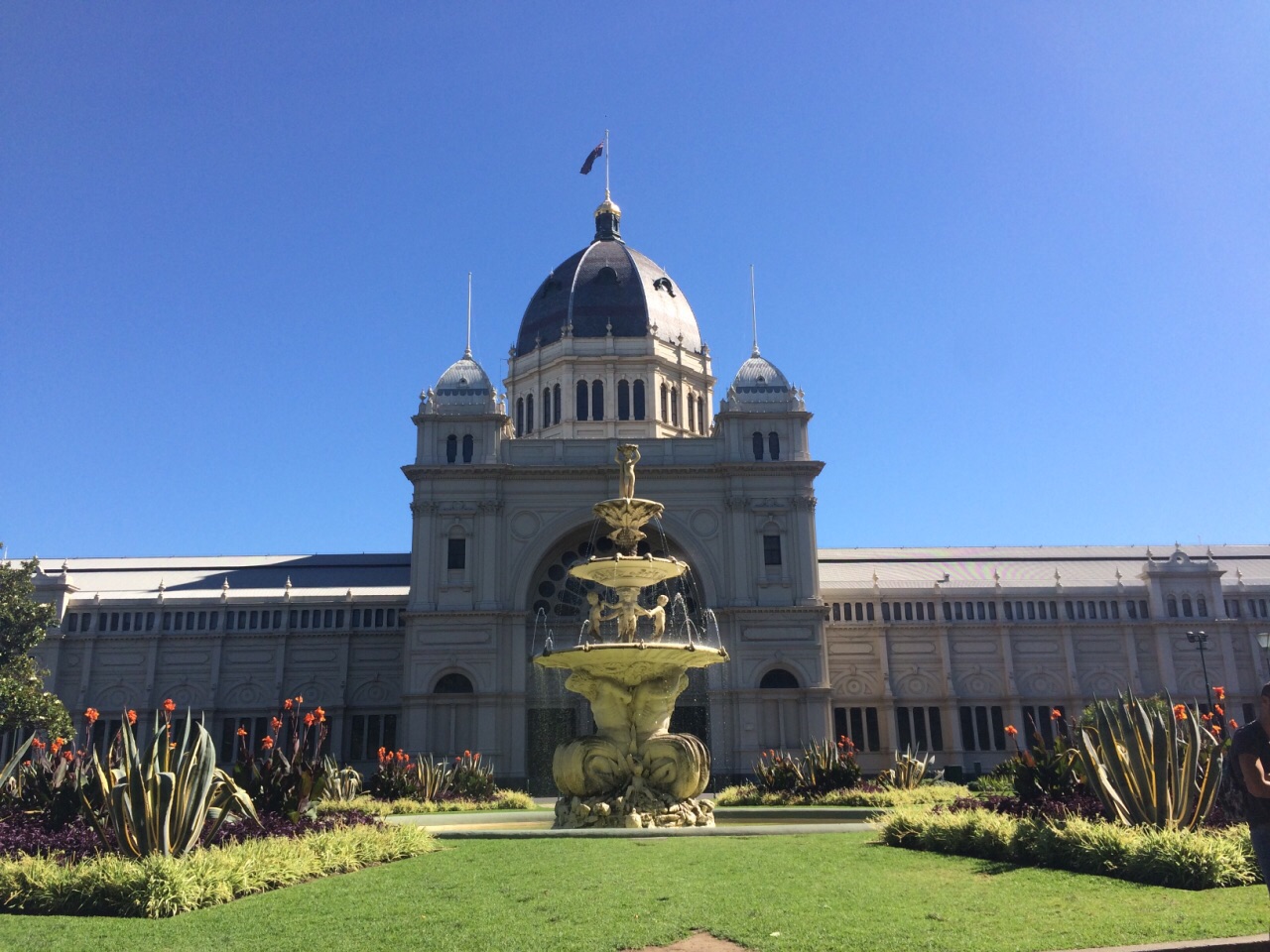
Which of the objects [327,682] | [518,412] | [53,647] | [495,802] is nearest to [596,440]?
[518,412]

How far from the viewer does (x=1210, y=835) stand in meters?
14.1

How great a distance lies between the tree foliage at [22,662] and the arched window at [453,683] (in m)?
16.1

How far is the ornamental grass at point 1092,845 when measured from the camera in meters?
12.6

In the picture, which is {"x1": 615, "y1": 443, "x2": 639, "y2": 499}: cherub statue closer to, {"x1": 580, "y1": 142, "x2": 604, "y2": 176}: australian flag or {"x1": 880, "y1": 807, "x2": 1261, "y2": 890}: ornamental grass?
{"x1": 880, "y1": 807, "x2": 1261, "y2": 890}: ornamental grass

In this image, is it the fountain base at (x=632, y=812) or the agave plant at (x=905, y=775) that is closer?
the fountain base at (x=632, y=812)

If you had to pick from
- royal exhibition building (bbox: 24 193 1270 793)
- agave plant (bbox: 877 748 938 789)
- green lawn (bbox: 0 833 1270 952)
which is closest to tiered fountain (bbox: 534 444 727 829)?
green lawn (bbox: 0 833 1270 952)

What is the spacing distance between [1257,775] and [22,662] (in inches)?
1931

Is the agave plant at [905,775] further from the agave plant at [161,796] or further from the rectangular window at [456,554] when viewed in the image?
the rectangular window at [456,554]

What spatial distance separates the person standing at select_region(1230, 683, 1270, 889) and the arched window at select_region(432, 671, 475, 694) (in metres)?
45.2

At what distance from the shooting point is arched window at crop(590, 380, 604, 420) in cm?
6212

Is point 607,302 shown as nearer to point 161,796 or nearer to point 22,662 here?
point 22,662

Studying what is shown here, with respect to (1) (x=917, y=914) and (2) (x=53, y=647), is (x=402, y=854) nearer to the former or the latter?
(1) (x=917, y=914)

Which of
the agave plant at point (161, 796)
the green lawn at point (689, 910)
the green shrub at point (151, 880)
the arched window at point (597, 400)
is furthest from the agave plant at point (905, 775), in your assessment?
the arched window at point (597, 400)

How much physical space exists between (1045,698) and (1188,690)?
8.00m
